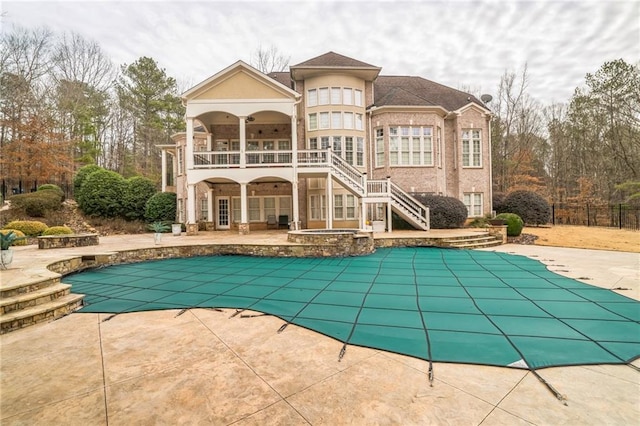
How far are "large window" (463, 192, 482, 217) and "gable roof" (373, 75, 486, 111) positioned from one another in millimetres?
6330

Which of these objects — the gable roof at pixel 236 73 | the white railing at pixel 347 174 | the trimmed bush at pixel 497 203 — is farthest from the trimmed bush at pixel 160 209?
the trimmed bush at pixel 497 203

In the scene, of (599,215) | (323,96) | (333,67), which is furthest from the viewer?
(599,215)

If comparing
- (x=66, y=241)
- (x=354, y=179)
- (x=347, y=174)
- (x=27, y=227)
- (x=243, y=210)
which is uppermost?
(x=347, y=174)

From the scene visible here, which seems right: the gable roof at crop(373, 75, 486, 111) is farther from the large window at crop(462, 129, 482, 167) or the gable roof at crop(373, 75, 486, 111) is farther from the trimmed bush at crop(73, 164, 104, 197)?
the trimmed bush at crop(73, 164, 104, 197)

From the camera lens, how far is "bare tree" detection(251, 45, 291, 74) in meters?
27.5

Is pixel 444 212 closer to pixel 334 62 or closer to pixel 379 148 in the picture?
pixel 379 148

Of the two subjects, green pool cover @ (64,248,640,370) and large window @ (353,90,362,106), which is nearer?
green pool cover @ (64,248,640,370)

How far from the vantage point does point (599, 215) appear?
2077 centimetres

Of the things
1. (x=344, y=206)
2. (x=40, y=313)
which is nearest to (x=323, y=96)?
(x=344, y=206)

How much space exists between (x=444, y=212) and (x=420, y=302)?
38.9ft

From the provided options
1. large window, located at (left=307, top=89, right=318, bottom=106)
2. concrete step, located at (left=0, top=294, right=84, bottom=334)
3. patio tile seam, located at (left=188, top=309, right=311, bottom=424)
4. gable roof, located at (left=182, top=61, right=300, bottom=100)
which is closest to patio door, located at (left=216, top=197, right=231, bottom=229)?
gable roof, located at (left=182, top=61, right=300, bottom=100)

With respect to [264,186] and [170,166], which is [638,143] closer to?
[264,186]

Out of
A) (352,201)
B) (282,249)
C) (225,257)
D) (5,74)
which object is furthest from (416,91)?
(5,74)

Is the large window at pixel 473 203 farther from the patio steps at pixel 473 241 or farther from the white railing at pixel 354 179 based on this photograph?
the patio steps at pixel 473 241
